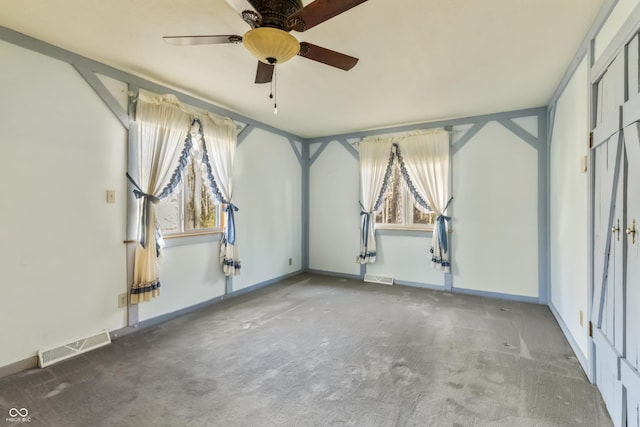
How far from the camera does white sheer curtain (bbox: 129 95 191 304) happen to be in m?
2.98

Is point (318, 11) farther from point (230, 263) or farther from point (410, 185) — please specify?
point (410, 185)

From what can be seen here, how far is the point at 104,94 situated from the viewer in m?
2.76

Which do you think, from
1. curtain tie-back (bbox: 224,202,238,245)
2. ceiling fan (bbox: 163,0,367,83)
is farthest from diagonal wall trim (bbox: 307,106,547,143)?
ceiling fan (bbox: 163,0,367,83)

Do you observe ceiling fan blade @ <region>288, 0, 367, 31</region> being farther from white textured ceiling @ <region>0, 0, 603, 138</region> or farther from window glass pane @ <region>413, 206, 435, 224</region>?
window glass pane @ <region>413, 206, 435, 224</region>

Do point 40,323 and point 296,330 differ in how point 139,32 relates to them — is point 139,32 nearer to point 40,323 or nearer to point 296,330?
point 40,323

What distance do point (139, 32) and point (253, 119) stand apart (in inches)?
87.8

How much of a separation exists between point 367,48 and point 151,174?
2414 millimetres

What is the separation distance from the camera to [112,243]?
112 inches

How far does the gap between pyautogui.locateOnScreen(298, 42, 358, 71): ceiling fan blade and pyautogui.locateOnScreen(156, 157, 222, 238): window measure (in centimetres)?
218

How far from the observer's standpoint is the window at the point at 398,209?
475 centimetres

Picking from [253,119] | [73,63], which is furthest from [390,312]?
[73,63]

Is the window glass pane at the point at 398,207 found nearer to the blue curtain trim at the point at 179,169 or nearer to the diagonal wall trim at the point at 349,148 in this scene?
the diagonal wall trim at the point at 349,148

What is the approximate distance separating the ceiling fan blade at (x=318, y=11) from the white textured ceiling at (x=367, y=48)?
0.47 meters

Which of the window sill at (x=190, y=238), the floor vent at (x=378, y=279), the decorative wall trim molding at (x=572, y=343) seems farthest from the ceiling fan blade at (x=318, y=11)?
the floor vent at (x=378, y=279)
